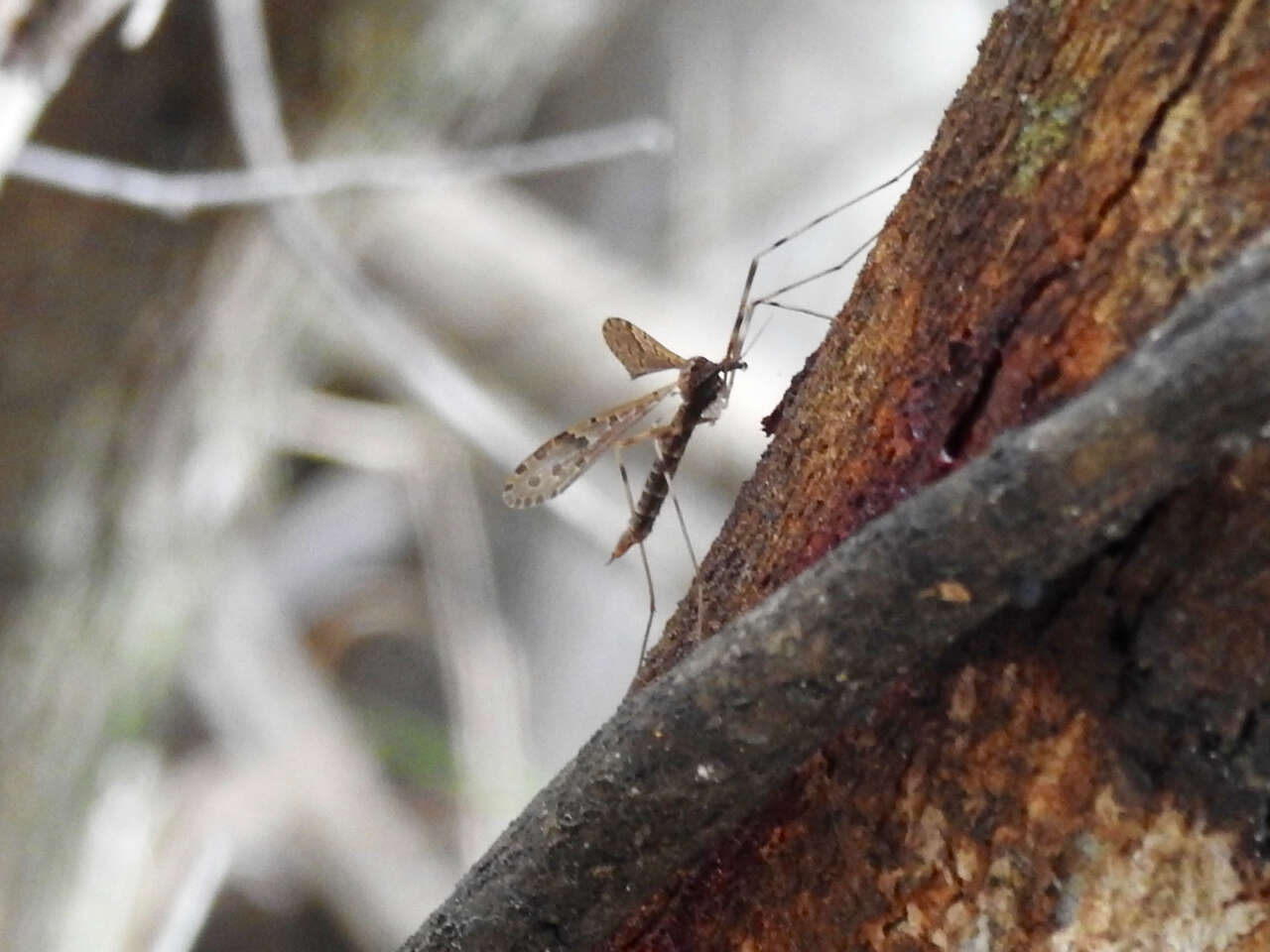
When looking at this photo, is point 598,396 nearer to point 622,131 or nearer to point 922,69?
point 622,131

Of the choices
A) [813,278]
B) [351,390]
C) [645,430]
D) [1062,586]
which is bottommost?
[1062,586]

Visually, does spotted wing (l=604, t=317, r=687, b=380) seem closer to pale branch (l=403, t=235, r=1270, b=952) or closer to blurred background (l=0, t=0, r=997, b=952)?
blurred background (l=0, t=0, r=997, b=952)

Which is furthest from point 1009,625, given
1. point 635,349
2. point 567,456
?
point 567,456

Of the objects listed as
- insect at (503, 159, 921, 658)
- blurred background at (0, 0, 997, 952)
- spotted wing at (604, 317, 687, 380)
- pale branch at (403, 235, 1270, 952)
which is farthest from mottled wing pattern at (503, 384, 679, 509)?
pale branch at (403, 235, 1270, 952)

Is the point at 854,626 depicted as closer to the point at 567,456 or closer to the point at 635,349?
the point at 635,349

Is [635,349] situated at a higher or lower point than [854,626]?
higher

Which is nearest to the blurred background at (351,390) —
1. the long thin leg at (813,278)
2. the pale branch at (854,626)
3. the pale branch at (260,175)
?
the pale branch at (260,175)
